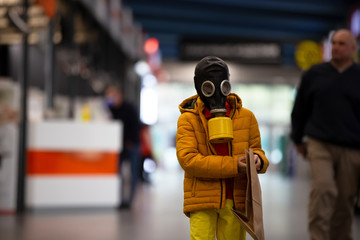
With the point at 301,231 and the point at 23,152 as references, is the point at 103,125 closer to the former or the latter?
the point at 23,152

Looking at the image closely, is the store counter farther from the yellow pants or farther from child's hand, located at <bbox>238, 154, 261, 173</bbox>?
child's hand, located at <bbox>238, 154, 261, 173</bbox>

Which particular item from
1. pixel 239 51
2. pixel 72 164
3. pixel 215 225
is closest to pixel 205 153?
pixel 215 225

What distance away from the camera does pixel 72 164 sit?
700cm

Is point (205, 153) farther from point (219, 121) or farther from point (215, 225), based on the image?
point (215, 225)

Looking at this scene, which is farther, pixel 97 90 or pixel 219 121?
pixel 97 90

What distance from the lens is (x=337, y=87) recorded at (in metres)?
3.96

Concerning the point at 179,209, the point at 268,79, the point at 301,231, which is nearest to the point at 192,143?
the point at 301,231

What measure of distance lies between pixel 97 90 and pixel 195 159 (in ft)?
33.4

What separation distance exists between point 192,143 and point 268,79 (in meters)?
18.9

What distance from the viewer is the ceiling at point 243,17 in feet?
46.4

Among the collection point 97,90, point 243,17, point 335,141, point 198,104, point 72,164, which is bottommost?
point 72,164

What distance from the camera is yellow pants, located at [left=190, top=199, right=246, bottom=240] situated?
2.53 m

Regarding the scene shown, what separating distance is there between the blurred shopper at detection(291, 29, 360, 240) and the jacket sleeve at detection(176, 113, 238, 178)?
5.29ft

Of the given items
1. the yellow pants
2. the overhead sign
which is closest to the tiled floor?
the yellow pants
